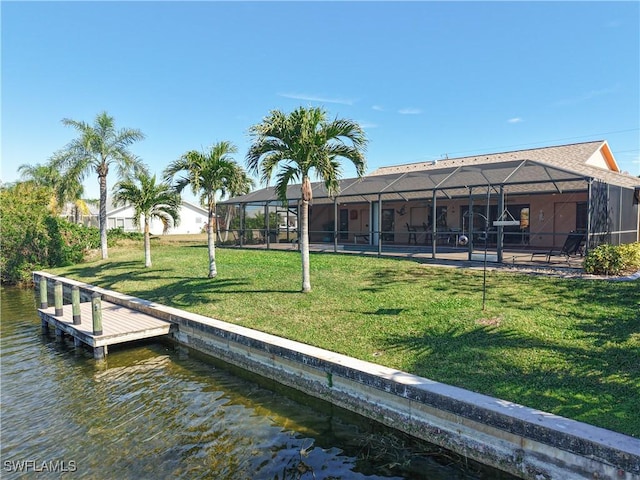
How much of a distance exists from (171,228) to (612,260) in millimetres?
34793

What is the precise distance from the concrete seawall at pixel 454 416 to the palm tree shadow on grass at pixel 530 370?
267mm

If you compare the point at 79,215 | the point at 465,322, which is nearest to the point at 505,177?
the point at 465,322

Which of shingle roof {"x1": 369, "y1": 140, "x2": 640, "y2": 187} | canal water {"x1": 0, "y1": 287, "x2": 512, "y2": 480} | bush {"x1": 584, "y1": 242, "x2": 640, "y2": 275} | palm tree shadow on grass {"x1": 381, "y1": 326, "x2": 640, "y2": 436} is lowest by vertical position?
canal water {"x1": 0, "y1": 287, "x2": 512, "y2": 480}

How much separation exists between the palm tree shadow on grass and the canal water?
96 cm

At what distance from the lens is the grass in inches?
185

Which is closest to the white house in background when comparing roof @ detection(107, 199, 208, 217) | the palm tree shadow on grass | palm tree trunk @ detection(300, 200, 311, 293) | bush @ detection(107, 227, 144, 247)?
roof @ detection(107, 199, 208, 217)

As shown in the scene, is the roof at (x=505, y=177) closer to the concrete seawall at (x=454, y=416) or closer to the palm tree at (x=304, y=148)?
the palm tree at (x=304, y=148)

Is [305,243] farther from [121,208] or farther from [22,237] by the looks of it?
[121,208]

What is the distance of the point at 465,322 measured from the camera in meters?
6.75

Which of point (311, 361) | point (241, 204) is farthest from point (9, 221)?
point (311, 361)

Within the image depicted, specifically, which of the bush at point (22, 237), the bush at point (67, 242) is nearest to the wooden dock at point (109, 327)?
the bush at point (22, 237)

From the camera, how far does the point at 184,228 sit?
136ft

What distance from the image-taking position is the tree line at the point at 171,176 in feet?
29.2

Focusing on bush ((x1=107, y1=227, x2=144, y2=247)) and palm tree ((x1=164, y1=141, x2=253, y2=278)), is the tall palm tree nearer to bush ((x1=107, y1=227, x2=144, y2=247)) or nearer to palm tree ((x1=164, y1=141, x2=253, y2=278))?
palm tree ((x1=164, y1=141, x2=253, y2=278))
